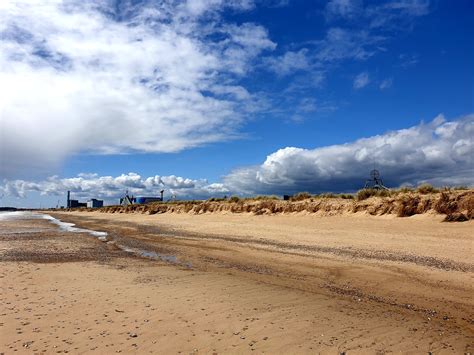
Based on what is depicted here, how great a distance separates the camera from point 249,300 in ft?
25.7

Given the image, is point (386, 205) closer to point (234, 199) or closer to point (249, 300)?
point (249, 300)

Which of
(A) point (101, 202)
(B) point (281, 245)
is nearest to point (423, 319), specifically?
(B) point (281, 245)

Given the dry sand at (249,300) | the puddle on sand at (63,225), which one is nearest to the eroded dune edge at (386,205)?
the dry sand at (249,300)

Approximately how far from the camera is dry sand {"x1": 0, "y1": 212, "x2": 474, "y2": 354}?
564 centimetres

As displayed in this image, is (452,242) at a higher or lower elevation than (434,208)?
lower

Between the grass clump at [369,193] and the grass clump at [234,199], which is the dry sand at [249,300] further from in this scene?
the grass clump at [234,199]

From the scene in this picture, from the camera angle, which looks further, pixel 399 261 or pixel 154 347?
pixel 399 261

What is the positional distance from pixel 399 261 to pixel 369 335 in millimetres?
6732

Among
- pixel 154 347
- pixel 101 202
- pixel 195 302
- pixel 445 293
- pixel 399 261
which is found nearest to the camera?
pixel 154 347

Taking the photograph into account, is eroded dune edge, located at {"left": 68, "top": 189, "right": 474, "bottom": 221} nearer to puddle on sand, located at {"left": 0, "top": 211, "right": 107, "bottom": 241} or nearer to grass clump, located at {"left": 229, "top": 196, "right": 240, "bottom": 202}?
grass clump, located at {"left": 229, "top": 196, "right": 240, "bottom": 202}

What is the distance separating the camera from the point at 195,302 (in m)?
7.62

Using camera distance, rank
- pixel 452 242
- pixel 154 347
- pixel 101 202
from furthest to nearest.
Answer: pixel 101 202 < pixel 452 242 < pixel 154 347

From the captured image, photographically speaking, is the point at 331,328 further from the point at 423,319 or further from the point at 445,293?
the point at 445,293

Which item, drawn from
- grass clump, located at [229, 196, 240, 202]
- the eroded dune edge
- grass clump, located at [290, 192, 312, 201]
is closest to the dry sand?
the eroded dune edge
